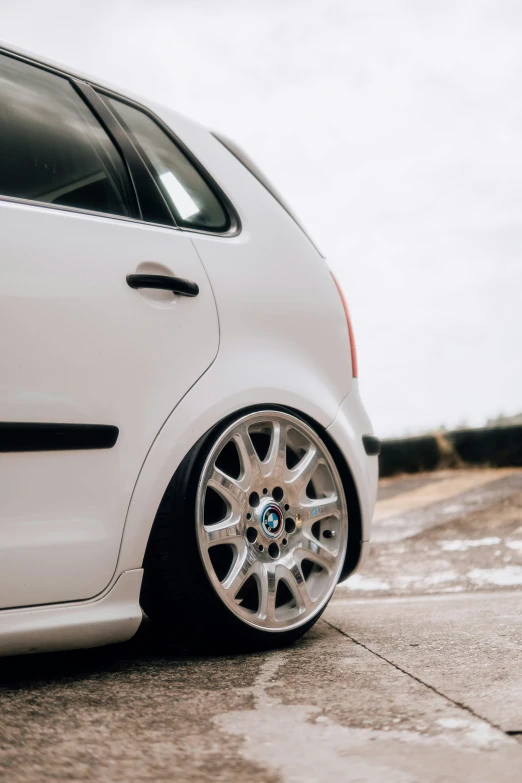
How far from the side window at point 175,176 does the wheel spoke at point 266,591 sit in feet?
3.18

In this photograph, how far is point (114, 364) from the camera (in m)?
2.18

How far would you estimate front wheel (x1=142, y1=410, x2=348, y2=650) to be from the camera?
2268mm

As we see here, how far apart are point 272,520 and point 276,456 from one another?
0.18 metres

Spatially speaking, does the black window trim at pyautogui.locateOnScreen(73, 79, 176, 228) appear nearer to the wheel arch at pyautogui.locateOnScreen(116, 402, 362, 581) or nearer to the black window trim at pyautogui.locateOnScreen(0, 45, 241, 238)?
the black window trim at pyautogui.locateOnScreen(0, 45, 241, 238)

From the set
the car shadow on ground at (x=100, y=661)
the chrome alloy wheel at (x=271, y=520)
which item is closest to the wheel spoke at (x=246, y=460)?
the chrome alloy wheel at (x=271, y=520)

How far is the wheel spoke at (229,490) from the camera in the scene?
7.68 feet

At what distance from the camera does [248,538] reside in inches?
94.1

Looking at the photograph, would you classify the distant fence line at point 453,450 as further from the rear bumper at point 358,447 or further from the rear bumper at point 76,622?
the rear bumper at point 76,622

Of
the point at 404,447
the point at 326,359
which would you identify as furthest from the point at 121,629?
the point at 404,447

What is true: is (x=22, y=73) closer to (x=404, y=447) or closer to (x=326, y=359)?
(x=326, y=359)

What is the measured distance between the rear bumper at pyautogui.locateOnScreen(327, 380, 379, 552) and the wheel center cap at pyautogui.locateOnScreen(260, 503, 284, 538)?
35cm

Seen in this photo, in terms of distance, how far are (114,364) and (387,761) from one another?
3.67 ft

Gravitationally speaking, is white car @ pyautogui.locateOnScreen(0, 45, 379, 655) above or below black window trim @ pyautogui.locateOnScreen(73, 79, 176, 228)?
below

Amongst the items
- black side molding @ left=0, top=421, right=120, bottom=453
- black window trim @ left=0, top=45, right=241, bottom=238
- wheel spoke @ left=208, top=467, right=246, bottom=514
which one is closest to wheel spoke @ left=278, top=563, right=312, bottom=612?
wheel spoke @ left=208, top=467, right=246, bottom=514
